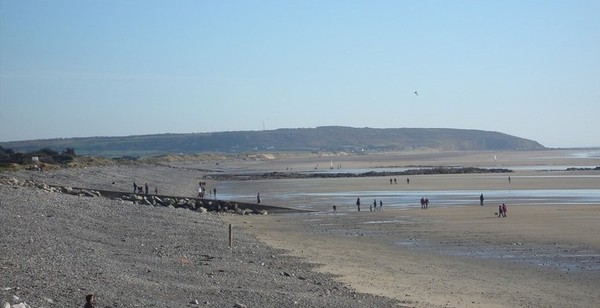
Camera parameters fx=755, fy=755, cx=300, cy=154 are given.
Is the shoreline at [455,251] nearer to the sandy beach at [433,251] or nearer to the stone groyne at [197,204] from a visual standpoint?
the sandy beach at [433,251]

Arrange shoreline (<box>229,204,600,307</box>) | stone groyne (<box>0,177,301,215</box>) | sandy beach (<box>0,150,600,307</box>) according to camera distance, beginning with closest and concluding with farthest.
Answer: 1. sandy beach (<box>0,150,600,307</box>)
2. shoreline (<box>229,204,600,307</box>)
3. stone groyne (<box>0,177,301,215</box>)

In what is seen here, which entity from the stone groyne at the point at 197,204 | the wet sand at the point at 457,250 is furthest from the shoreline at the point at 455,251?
the stone groyne at the point at 197,204

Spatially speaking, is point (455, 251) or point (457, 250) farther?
point (457, 250)

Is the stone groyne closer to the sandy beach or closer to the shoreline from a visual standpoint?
the sandy beach

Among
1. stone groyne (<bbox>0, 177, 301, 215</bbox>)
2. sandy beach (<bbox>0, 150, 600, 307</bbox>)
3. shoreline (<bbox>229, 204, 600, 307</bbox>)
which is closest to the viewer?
sandy beach (<bbox>0, 150, 600, 307</bbox>)

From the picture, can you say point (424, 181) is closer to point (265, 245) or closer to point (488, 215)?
point (488, 215)

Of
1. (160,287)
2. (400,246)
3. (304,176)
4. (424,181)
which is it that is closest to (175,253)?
(160,287)

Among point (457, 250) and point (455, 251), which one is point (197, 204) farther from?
point (455, 251)

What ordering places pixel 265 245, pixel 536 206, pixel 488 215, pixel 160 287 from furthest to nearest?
1. pixel 536 206
2. pixel 488 215
3. pixel 265 245
4. pixel 160 287

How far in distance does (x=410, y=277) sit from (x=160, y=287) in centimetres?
686

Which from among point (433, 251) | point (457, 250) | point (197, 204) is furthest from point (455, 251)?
point (197, 204)

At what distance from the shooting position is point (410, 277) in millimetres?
17266

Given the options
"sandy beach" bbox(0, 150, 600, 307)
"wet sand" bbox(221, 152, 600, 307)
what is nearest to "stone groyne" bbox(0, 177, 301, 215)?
"sandy beach" bbox(0, 150, 600, 307)

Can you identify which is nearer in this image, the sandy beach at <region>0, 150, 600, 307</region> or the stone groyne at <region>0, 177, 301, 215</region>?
the sandy beach at <region>0, 150, 600, 307</region>
